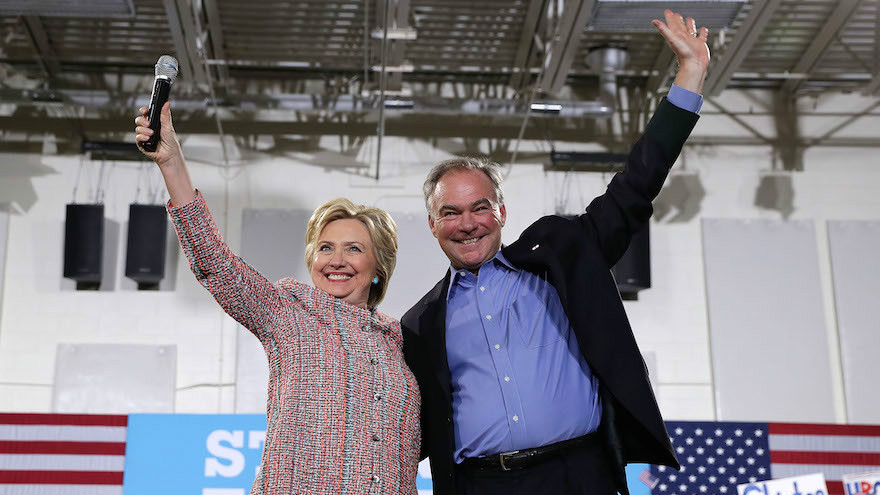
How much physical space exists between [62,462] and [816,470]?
445 cm

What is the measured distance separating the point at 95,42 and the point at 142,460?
4.27 metres

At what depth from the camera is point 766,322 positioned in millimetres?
7949

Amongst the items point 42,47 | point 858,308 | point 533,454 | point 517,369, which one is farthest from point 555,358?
point 42,47

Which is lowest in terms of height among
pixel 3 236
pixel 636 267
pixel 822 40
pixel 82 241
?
pixel 636 267

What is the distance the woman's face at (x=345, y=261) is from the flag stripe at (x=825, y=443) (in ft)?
13.5

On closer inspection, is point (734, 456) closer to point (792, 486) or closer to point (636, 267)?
point (792, 486)

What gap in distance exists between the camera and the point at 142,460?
5.06 m

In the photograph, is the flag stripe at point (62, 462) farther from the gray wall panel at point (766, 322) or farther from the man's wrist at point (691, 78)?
the gray wall panel at point (766, 322)

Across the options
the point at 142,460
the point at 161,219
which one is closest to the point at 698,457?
the point at 142,460

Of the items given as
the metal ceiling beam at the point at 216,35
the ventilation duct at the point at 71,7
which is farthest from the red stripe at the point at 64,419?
the metal ceiling beam at the point at 216,35

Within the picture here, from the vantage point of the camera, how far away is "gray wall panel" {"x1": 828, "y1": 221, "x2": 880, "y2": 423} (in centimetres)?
780

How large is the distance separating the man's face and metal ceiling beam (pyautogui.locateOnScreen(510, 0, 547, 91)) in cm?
498

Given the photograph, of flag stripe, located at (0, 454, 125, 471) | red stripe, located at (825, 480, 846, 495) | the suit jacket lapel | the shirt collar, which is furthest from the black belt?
red stripe, located at (825, 480, 846, 495)

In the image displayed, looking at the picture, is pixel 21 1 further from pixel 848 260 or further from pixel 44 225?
pixel 848 260
